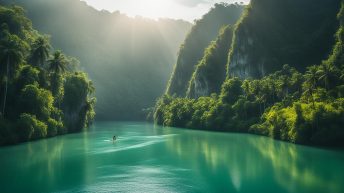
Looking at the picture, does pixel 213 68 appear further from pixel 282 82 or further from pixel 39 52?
pixel 39 52

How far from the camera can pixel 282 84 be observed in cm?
9181

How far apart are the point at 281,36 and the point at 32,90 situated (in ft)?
364

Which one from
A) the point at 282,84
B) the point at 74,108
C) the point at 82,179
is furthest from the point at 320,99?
the point at 74,108

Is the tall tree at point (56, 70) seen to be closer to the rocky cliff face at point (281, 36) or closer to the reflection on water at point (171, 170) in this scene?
the reflection on water at point (171, 170)

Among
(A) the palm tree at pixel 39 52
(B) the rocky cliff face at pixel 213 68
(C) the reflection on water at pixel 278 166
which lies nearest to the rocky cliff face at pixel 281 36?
(B) the rocky cliff face at pixel 213 68

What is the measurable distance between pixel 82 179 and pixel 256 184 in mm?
16995

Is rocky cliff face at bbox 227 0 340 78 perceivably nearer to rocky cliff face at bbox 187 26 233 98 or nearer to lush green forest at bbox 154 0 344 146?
lush green forest at bbox 154 0 344 146

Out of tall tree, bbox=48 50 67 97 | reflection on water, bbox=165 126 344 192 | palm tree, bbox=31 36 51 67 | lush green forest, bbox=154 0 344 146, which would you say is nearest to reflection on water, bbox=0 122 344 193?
reflection on water, bbox=165 126 344 192

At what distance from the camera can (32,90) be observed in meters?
67.4

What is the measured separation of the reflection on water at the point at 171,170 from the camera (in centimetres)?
2944

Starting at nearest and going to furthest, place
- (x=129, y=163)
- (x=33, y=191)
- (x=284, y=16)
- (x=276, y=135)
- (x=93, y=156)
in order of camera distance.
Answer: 1. (x=33, y=191)
2. (x=129, y=163)
3. (x=93, y=156)
4. (x=276, y=135)
5. (x=284, y=16)

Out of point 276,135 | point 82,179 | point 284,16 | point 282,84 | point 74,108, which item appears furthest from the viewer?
point 284,16

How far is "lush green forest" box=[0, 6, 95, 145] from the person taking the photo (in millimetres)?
62469

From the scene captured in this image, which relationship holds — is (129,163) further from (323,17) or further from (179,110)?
(323,17)
